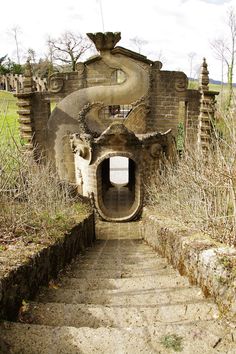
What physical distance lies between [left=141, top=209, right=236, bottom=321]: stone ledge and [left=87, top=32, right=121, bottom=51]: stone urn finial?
8.97 metres

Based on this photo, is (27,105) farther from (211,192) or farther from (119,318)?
(119,318)

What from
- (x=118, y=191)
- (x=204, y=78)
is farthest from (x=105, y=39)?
(x=118, y=191)

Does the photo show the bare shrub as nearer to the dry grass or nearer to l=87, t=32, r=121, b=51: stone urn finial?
the dry grass

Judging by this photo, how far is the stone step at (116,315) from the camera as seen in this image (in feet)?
13.1

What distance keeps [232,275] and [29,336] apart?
2.40 meters

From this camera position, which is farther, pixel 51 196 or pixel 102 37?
pixel 102 37

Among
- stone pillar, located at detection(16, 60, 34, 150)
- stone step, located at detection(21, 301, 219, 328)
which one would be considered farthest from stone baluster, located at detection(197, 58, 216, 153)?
stone step, located at detection(21, 301, 219, 328)

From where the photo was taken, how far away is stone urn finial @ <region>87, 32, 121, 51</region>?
13891 millimetres

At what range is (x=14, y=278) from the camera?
452 cm

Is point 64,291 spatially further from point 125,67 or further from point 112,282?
point 125,67

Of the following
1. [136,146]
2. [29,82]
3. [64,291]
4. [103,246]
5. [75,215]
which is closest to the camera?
[64,291]

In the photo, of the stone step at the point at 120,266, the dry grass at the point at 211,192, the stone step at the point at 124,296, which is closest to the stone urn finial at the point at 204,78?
the dry grass at the point at 211,192

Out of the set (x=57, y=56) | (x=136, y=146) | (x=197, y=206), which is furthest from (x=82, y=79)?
(x=57, y=56)

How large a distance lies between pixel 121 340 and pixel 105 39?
12.9m
